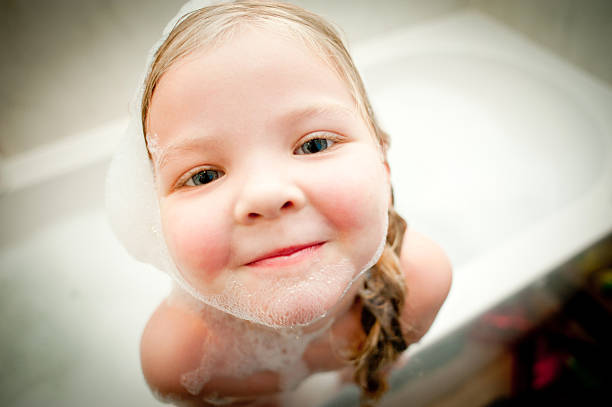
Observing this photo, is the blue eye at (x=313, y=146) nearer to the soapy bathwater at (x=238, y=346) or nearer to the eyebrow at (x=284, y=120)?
the eyebrow at (x=284, y=120)

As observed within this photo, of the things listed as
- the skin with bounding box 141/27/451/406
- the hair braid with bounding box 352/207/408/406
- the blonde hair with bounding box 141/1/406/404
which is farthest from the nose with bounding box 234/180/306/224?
the hair braid with bounding box 352/207/408/406

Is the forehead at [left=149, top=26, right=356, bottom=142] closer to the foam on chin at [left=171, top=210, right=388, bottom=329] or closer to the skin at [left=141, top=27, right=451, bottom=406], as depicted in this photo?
the skin at [left=141, top=27, right=451, bottom=406]

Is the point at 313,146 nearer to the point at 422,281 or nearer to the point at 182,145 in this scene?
the point at 182,145

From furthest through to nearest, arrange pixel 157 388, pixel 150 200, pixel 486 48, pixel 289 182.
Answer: pixel 486 48, pixel 157 388, pixel 150 200, pixel 289 182

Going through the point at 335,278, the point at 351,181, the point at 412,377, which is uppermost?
the point at 351,181

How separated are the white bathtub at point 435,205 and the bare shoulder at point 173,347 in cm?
32

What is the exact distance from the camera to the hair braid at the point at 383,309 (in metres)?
0.72

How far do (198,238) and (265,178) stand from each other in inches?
4.4

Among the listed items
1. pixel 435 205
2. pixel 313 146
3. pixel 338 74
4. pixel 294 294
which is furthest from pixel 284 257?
pixel 435 205

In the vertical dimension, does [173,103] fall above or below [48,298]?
above

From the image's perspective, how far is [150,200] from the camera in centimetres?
67

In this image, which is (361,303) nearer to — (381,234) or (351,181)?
(381,234)

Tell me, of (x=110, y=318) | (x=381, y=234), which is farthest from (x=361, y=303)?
(x=110, y=318)

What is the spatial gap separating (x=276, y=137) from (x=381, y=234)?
0.70 feet
